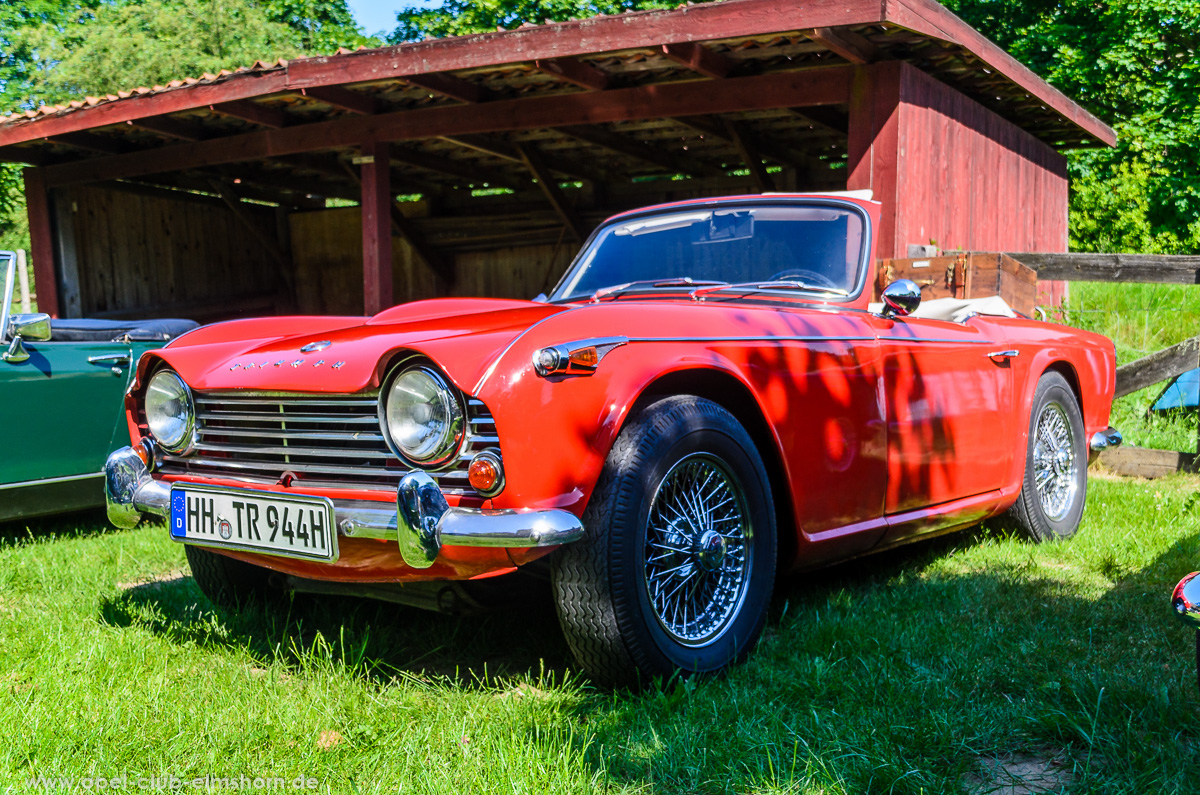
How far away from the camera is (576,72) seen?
7.32m

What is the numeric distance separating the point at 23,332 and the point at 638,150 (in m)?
7.37

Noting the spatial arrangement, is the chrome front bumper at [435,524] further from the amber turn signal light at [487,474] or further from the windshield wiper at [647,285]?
the windshield wiper at [647,285]

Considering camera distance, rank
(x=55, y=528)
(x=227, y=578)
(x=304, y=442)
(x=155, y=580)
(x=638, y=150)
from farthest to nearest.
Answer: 1. (x=638, y=150)
2. (x=55, y=528)
3. (x=155, y=580)
4. (x=227, y=578)
5. (x=304, y=442)

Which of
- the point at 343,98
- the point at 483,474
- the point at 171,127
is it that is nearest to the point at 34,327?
the point at 483,474

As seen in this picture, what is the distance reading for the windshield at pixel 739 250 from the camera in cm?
364

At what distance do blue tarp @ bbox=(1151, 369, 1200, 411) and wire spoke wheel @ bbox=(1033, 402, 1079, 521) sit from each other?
3357 millimetres

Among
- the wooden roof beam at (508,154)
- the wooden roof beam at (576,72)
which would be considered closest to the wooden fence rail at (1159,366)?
the wooden roof beam at (576,72)

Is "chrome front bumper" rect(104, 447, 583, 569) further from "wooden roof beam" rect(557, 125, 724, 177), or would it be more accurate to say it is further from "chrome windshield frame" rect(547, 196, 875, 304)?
"wooden roof beam" rect(557, 125, 724, 177)

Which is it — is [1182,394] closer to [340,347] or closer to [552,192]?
[340,347]

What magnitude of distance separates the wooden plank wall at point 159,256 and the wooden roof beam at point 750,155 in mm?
7674

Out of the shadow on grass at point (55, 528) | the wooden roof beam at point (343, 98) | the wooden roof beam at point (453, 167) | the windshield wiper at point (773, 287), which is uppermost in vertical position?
the wooden roof beam at point (343, 98)

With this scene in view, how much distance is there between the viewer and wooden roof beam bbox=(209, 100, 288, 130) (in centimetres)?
840

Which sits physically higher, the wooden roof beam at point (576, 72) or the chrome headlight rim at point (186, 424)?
the wooden roof beam at point (576, 72)

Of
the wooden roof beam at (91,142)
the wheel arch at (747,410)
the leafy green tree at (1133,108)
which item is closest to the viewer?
the wheel arch at (747,410)
